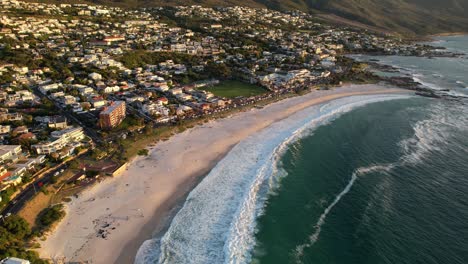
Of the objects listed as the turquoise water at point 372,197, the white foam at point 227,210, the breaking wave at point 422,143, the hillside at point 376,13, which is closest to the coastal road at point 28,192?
the white foam at point 227,210

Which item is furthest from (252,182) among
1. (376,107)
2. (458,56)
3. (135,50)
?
(458,56)

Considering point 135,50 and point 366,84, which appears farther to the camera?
point 135,50

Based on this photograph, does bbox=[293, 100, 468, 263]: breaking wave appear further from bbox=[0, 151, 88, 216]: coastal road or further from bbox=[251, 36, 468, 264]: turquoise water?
bbox=[0, 151, 88, 216]: coastal road

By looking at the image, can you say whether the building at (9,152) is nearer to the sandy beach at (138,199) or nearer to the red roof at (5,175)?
the red roof at (5,175)

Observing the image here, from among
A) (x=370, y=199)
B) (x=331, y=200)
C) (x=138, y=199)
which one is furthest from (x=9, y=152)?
(x=370, y=199)

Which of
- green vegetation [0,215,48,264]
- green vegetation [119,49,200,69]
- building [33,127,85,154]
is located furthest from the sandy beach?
green vegetation [119,49,200,69]

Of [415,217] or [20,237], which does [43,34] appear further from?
[415,217]
